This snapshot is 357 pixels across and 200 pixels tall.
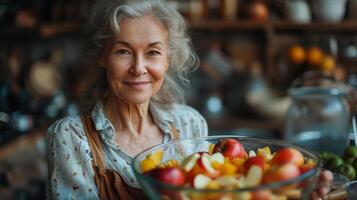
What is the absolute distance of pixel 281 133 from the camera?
2781 mm

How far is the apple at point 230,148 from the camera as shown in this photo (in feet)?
3.20

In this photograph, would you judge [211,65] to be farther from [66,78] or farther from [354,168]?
[354,168]

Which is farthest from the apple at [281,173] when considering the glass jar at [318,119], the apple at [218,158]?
the glass jar at [318,119]

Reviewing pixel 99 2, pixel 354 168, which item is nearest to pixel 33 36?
pixel 99 2

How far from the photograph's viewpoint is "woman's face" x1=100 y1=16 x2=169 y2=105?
116 cm

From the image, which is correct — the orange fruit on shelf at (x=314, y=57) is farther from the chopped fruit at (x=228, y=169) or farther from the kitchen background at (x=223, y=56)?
the chopped fruit at (x=228, y=169)

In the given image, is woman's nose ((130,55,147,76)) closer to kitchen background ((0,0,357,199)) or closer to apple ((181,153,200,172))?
apple ((181,153,200,172))

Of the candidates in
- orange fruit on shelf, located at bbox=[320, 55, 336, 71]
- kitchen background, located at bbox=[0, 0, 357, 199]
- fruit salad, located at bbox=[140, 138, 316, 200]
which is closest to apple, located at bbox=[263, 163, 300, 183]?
fruit salad, located at bbox=[140, 138, 316, 200]

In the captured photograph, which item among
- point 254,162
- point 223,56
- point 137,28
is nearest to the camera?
point 254,162

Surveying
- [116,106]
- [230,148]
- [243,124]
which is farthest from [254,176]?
[243,124]

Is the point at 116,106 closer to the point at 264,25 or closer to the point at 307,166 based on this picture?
the point at 307,166

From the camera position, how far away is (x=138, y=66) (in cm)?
116

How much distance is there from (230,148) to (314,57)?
1.95 metres

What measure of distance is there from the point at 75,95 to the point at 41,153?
0.54 m
